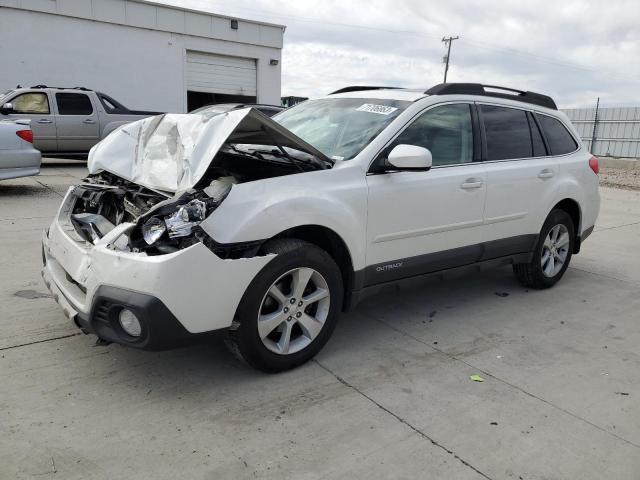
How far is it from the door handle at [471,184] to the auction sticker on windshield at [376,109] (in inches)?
30.9

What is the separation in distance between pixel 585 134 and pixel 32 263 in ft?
99.9

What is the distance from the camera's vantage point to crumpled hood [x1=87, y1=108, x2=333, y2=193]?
3.14m

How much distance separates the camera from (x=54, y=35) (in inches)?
667

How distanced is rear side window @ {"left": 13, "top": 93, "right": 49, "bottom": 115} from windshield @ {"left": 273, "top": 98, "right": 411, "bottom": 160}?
10252 mm

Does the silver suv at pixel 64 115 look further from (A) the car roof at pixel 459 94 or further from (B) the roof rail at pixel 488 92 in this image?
(B) the roof rail at pixel 488 92

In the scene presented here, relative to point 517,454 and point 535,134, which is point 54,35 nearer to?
point 535,134

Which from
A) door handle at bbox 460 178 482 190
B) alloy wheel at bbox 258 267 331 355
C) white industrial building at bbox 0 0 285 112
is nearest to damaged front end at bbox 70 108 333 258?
alloy wheel at bbox 258 267 331 355

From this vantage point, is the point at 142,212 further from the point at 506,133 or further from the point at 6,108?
the point at 6,108

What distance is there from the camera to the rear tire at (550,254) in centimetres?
504

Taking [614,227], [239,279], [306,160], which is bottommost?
[614,227]

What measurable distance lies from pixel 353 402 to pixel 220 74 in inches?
780

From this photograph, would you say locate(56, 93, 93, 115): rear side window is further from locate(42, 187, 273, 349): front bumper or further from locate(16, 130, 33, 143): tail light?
locate(42, 187, 273, 349): front bumper

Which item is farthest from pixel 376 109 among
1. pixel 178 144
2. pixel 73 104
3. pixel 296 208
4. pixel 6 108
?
pixel 73 104

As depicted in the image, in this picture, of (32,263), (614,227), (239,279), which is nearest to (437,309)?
(239,279)
